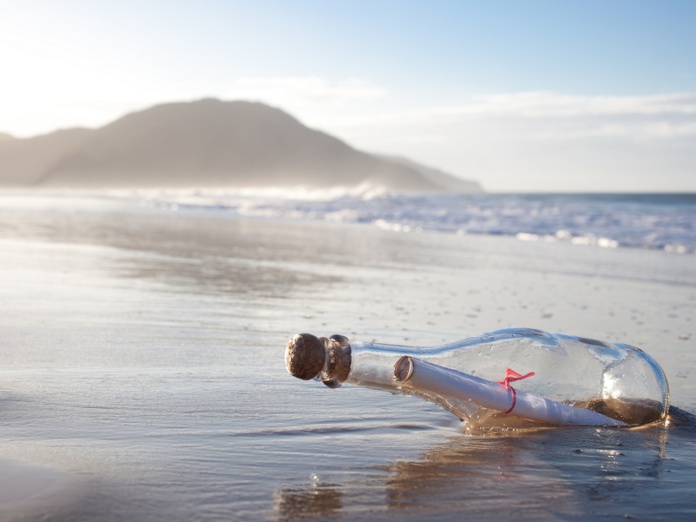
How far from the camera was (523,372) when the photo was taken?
8.63 feet

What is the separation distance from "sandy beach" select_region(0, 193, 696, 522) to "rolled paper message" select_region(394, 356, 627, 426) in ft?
0.18

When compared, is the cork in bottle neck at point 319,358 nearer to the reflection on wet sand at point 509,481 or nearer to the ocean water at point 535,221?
A: the reflection on wet sand at point 509,481

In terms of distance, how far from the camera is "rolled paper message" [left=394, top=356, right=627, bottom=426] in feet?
Result: 7.43

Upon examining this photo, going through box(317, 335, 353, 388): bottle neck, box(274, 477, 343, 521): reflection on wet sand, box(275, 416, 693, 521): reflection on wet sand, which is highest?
box(317, 335, 353, 388): bottle neck

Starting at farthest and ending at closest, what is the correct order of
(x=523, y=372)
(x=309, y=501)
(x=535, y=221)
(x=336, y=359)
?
1. (x=535, y=221)
2. (x=523, y=372)
3. (x=336, y=359)
4. (x=309, y=501)

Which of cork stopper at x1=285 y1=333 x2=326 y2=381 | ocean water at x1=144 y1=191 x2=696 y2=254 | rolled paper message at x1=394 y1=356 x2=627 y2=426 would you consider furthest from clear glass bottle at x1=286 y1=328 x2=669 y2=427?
ocean water at x1=144 y1=191 x2=696 y2=254

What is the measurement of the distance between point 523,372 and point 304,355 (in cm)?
89

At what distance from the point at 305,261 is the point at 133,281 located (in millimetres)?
3168

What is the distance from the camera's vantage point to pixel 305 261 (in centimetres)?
962

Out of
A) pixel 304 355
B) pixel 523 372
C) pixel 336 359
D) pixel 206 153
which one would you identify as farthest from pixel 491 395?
pixel 206 153

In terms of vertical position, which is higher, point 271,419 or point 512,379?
point 512,379

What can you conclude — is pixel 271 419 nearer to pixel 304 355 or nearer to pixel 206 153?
pixel 304 355

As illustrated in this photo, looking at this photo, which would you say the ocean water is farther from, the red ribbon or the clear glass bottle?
the red ribbon

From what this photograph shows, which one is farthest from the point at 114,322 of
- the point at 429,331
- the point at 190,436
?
the point at 190,436
